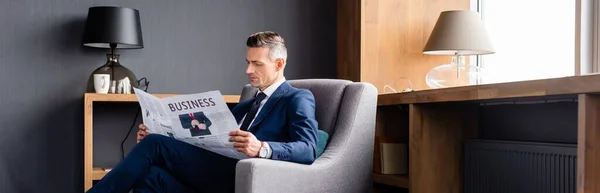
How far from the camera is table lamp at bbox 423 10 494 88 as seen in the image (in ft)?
11.9

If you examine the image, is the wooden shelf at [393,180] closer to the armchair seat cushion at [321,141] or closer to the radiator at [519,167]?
the radiator at [519,167]

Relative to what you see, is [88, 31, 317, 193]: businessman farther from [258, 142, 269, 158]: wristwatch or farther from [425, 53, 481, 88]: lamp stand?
[425, 53, 481, 88]: lamp stand

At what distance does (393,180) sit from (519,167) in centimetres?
69

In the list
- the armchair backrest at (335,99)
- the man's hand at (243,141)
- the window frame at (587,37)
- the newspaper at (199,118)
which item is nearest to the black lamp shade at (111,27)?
the armchair backrest at (335,99)

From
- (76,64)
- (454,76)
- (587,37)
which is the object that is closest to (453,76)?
(454,76)

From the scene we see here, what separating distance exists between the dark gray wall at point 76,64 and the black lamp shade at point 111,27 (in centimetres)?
25

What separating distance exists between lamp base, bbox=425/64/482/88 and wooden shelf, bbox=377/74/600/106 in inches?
23.7

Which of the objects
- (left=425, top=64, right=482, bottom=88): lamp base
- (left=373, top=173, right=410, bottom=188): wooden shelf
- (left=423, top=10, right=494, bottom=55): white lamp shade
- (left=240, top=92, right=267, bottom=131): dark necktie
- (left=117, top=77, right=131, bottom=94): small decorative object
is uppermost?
(left=423, top=10, right=494, bottom=55): white lamp shade

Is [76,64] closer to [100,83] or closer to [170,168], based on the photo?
[100,83]

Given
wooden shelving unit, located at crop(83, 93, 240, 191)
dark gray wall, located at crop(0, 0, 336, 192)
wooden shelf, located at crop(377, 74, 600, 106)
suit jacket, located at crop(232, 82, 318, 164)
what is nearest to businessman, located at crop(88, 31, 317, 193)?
suit jacket, located at crop(232, 82, 318, 164)

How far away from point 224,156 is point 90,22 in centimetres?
151

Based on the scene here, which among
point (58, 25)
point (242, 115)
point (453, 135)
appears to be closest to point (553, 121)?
point (453, 135)

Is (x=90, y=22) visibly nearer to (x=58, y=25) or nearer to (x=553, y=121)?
(x=58, y=25)

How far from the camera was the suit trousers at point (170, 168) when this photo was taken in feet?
8.62
